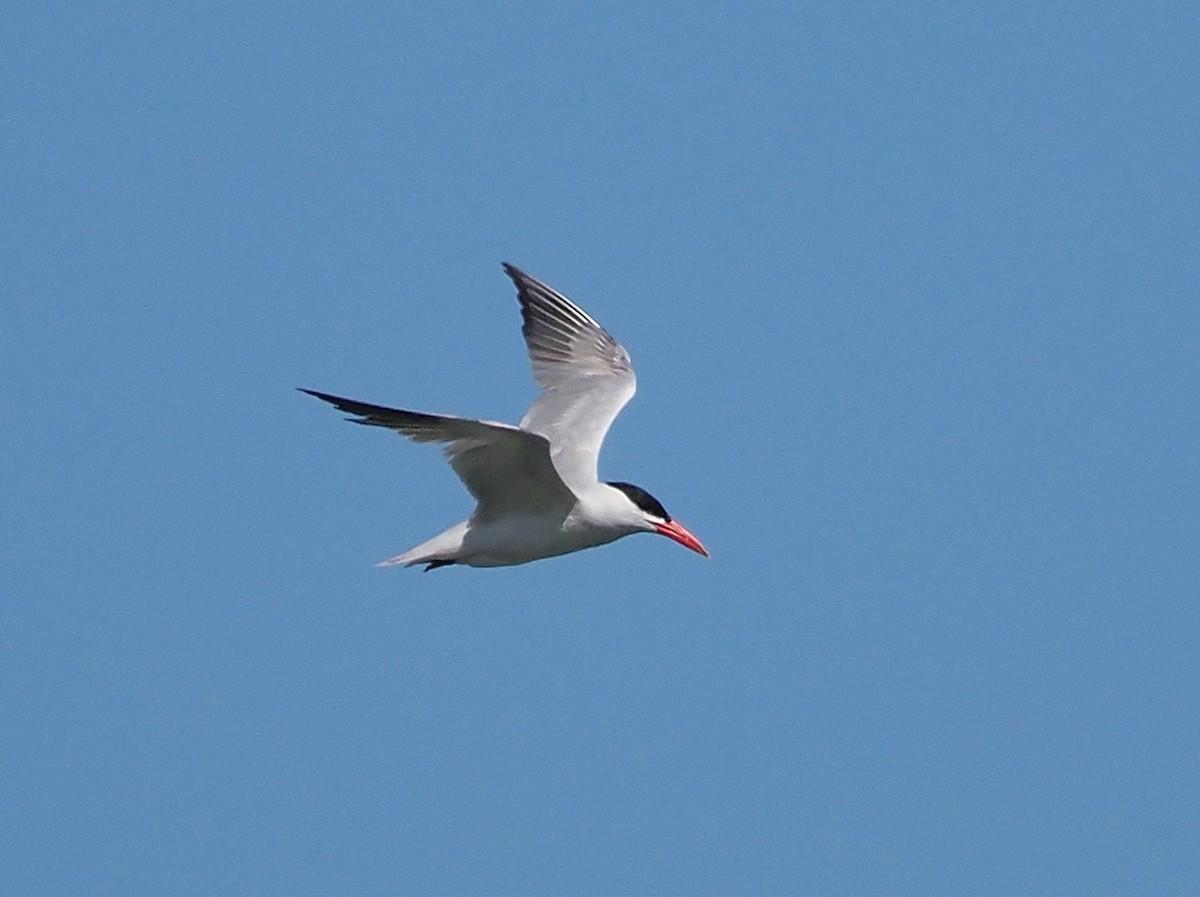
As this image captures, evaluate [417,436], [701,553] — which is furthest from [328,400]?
[701,553]

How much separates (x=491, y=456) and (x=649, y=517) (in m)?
1.46

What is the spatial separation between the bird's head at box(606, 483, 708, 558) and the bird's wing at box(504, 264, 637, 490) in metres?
0.38

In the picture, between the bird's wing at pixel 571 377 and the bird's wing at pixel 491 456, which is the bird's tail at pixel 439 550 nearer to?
the bird's wing at pixel 491 456

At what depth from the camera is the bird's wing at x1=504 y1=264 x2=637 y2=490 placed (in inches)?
525

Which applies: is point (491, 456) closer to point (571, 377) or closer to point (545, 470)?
point (545, 470)

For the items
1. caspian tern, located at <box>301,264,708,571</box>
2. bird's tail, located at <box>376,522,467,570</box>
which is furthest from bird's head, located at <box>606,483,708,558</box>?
bird's tail, located at <box>376,522,467,570</box>

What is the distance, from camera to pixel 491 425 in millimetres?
10664

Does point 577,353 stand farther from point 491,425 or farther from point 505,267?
point 491,425

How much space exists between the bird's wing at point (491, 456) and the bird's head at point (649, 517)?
1.64 ft

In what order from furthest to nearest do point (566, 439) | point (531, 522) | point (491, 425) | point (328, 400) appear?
point (566, 439) → point (531, 522) → point (491, 425) → point (328, 400)

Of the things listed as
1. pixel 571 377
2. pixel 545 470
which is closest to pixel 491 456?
pixel 545 470

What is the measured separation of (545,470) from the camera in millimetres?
11523

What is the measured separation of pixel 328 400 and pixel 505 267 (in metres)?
5.65

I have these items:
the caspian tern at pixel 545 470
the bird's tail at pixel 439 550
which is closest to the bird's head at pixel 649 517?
the caspian tern at pixel 545 470
